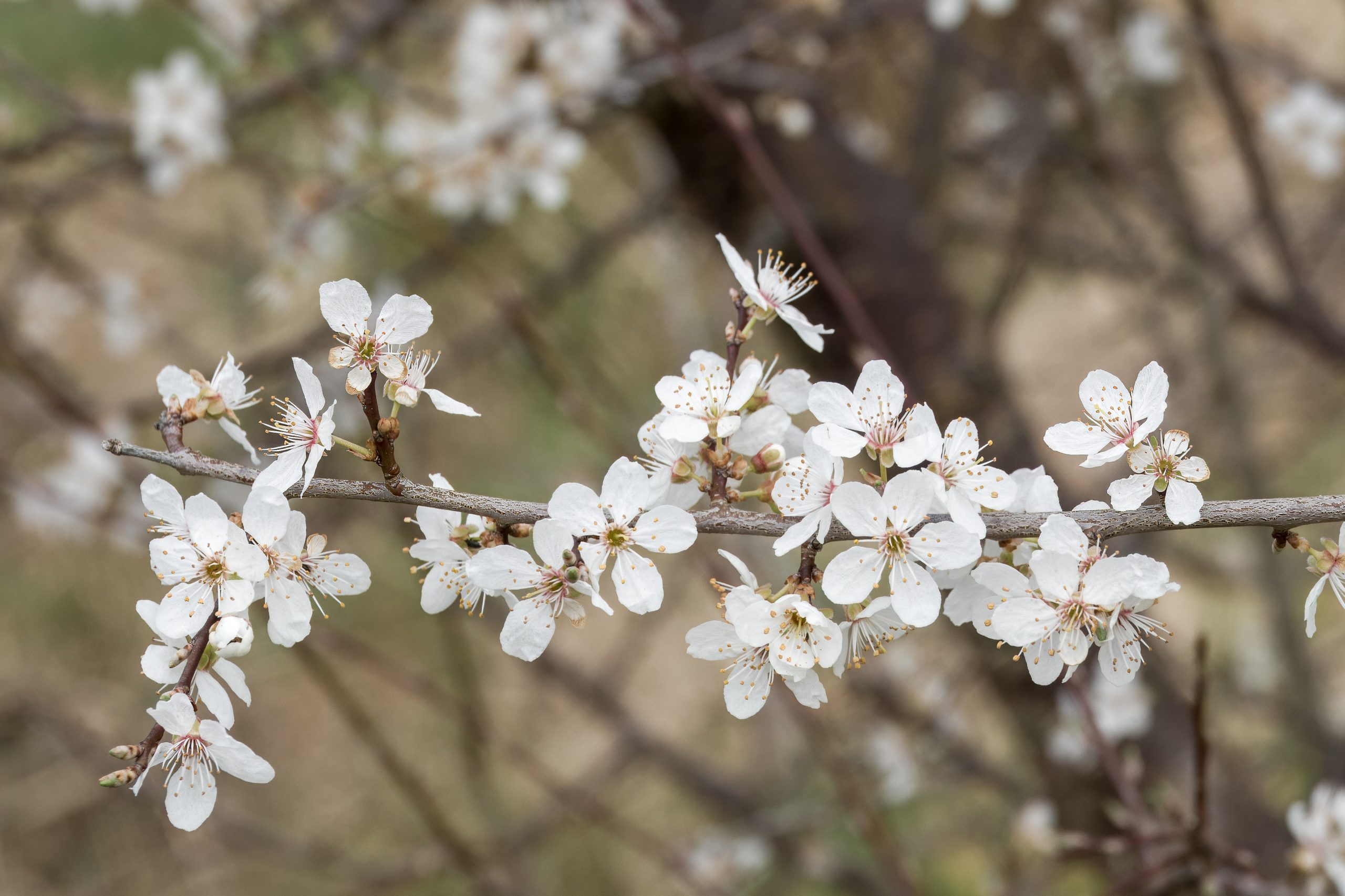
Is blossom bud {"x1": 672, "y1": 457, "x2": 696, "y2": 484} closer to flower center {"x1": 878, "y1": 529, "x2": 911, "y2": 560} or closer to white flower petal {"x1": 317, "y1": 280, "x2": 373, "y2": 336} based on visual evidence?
flower center {"x1": 878, "y1": 529, "x2": 911, "y2": 560}

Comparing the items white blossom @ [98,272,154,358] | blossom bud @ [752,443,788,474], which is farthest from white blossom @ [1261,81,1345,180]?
white blossom @ [98,272,154,358]

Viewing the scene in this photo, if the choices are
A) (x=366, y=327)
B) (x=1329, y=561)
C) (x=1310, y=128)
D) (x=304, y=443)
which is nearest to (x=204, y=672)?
(x=304, y=443)

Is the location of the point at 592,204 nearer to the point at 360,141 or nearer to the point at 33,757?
the point at 360,141

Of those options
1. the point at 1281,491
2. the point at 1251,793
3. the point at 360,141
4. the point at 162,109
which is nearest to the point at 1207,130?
the point at 1281,491

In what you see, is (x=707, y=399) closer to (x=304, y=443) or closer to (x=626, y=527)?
(x=626, y=527)

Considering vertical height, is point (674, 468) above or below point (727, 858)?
below

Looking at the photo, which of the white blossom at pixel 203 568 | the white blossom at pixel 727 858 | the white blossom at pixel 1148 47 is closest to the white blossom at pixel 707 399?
the white blossom at pixel 203 568
